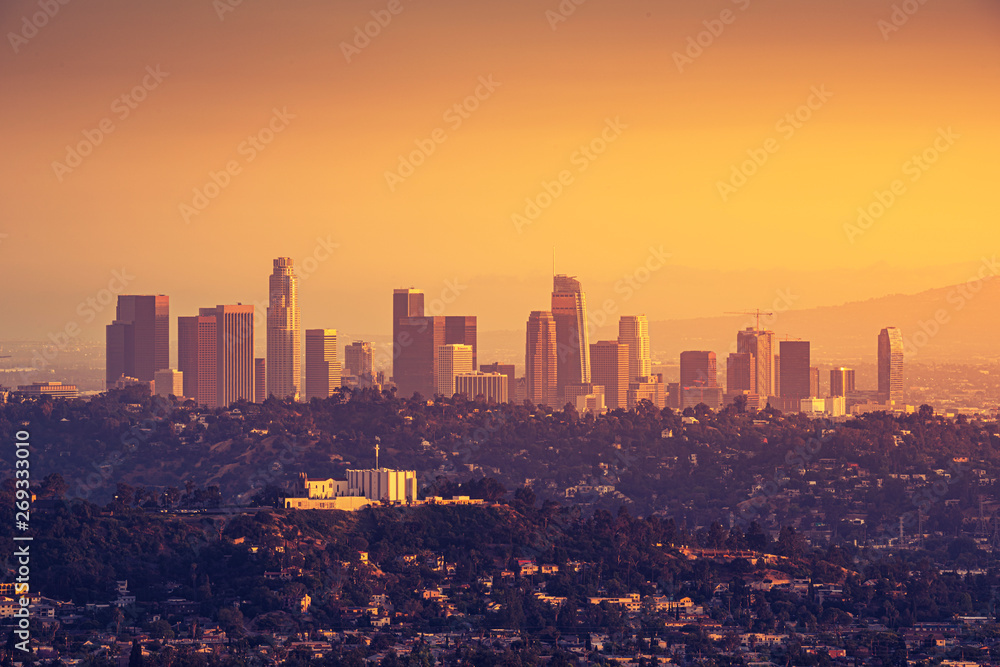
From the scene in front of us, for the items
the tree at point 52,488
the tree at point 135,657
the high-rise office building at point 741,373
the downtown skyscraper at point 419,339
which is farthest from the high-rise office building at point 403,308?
the tree at point 135,657

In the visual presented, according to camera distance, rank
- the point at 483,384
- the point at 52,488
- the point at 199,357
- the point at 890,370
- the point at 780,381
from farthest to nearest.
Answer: the point at 890,370 → the point at 780,381 → the point at 483,384 → the point at 199,357 → the point at 52,488

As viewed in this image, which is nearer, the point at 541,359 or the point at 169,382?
the point at 169,382

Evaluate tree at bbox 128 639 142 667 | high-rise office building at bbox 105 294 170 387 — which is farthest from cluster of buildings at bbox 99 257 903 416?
tree at bbox 128 639 142 667

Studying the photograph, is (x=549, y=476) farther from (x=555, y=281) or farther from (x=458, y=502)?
(x=555, y=281)

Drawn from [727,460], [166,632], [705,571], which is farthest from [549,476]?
[166,632]

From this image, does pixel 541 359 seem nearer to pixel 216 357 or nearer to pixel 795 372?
pixel 795 372

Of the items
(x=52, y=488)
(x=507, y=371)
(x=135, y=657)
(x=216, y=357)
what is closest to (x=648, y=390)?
(x=507, y=371)

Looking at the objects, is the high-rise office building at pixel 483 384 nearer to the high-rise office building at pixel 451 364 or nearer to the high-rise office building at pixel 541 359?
the high-rise office building at pixel 451 364
